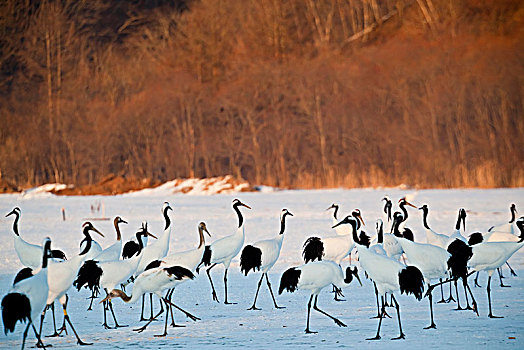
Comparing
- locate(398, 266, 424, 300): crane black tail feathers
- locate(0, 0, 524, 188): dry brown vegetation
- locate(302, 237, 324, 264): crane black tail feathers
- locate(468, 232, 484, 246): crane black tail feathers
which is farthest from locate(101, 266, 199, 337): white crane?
locate(0, 0, 524, 188): dry brown vegetation

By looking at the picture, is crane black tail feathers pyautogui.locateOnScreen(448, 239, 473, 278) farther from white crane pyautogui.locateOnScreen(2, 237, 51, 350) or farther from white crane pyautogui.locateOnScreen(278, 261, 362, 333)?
white crane pyautogui.locateOnScreen(2, 237, 51, 350)

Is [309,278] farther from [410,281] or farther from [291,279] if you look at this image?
[410,281]

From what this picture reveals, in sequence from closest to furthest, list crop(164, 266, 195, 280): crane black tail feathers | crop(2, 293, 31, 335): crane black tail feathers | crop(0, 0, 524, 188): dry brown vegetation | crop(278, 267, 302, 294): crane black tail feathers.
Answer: crop(2, 293, 31, 335): crane black tail feathers, crop(164, 266, 195, 280): crane black tail feathers, crop(278, 267, 302, 294): crane black tail feathers, crop(0, 0, 524, 188): dry brown vegetation

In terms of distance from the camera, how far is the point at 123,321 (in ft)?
28.7

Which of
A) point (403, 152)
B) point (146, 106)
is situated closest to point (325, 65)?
point (403, 152)

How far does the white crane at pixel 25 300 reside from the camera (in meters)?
6.75

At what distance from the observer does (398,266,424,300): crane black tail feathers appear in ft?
25.1

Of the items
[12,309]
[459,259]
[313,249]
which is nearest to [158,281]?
[12,309]

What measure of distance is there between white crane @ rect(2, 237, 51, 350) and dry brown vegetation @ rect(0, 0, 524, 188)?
27.4 m

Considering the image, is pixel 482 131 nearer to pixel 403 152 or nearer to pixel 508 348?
pixel 403 152

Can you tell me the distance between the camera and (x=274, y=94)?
4712 centimetres

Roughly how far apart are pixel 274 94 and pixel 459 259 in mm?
38935

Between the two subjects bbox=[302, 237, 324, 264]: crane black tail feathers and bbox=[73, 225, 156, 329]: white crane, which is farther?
bbox=[302, 237, 324, 264]: crane black tail feathers

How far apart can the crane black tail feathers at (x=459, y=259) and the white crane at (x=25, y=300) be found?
4.52m
